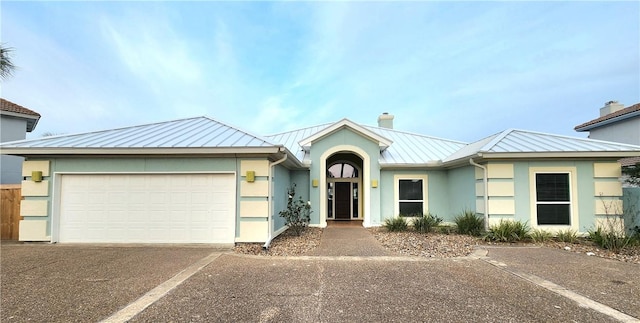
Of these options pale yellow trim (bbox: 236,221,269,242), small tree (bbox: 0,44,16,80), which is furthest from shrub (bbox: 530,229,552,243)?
small tree (bbox: 0,44,16,80)

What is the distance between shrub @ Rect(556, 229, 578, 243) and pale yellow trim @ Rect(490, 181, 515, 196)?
71.1 inches

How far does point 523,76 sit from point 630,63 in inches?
180

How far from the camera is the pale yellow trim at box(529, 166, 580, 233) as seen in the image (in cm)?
984

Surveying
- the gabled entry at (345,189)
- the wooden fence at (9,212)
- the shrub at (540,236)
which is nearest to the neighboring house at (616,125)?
the shrub at (540,236)

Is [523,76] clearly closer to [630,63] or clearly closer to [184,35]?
Answer: [630,63]

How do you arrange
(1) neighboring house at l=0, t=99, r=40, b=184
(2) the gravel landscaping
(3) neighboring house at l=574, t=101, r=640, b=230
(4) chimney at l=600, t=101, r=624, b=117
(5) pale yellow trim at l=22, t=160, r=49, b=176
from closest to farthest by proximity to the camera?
(2) the gravel landscaping < (5) pale yellow trim at l=22, t=160, r=49, b=176 < (3) neighboring house at l=574, t=101, r=640, b=230 < (1) neighboring house at l=0, t=99, r=40, b=184 < (4) chimney at l=600, t=101, r=624, b=117

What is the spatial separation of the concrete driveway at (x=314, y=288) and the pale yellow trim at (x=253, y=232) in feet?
4.16

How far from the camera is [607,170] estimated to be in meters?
9.84

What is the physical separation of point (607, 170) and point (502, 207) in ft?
12.1

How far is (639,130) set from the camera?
16.2 meters

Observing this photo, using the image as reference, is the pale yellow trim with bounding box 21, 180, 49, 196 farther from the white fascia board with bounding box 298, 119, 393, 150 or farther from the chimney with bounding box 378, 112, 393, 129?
the chimney with bounding box 378, 112, 393, 129

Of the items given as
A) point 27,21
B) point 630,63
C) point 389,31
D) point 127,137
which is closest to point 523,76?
point 630,63

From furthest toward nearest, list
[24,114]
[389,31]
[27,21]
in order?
[24,114] < [389,31] < [27,21]

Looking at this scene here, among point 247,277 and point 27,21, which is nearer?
point 247,277
